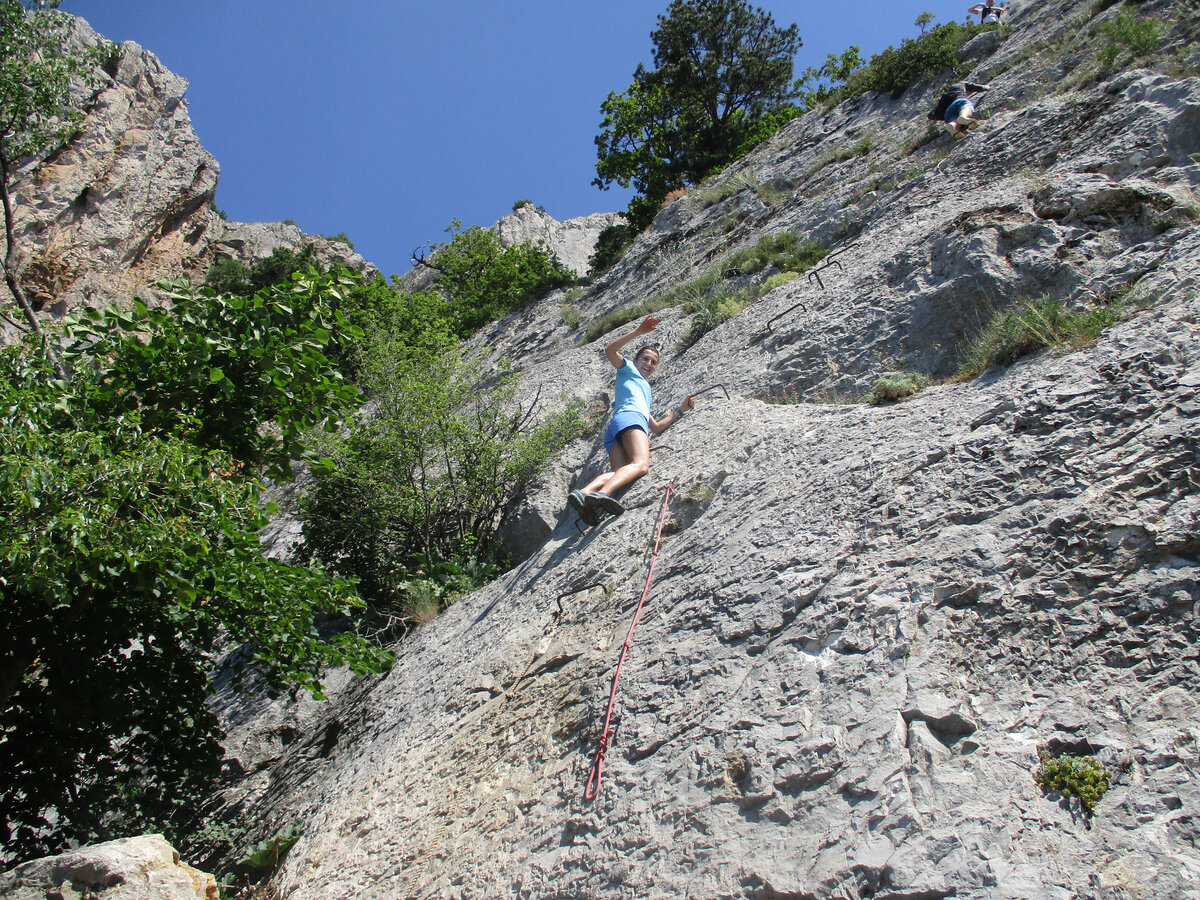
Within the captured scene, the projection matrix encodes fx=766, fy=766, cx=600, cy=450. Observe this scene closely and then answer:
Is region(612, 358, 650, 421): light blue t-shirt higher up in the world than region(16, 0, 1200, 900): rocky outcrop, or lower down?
higher up

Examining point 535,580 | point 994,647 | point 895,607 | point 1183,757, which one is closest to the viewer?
point 1183,757

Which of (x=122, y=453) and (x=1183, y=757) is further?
(x=122, y=453)

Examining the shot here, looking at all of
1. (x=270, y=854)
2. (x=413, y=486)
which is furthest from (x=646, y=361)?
(x=270, y=854)

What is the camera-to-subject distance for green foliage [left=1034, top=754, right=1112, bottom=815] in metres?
2.43

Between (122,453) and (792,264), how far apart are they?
7609 millimetres

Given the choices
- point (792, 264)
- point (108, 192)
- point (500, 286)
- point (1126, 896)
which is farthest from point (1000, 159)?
point (108, 192)

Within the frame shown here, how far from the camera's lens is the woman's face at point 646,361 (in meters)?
7.70

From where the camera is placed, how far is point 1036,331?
4.64 metres

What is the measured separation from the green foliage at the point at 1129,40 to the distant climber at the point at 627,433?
568 centimetres

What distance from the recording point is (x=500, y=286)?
26812mm

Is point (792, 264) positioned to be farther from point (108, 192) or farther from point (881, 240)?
point (108, 192)

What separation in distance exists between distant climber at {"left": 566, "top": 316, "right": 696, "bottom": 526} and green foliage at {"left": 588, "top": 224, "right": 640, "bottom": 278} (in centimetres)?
1330

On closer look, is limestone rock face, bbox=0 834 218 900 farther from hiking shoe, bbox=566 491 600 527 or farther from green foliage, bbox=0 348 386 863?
hiking shoe, bbox=566 491 600 527

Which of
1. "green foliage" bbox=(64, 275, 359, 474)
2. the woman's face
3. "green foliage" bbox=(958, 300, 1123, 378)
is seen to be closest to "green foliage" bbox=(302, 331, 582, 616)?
the woman's face
